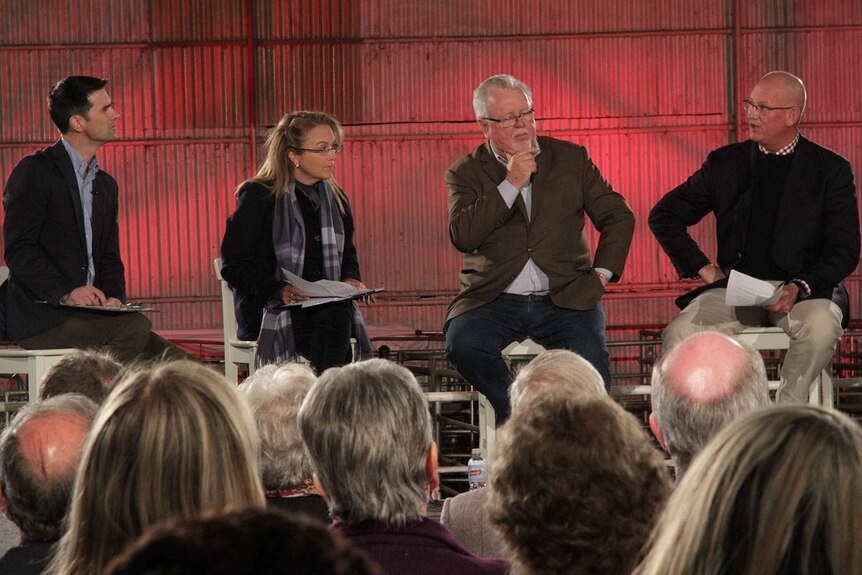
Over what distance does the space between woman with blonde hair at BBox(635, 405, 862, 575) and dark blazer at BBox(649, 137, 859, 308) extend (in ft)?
10.6

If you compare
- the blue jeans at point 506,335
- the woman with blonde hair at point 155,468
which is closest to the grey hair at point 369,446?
the woman with blonde hair at point 155,468

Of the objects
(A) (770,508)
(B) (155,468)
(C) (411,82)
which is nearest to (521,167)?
(B) (155,468)

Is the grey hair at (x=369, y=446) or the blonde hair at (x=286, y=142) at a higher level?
the blonde hair at (x=286, y=142)

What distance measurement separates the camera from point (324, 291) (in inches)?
158

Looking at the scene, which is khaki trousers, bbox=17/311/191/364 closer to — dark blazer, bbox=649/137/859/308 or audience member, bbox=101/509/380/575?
dark blazer, bbox=649/137/859/308

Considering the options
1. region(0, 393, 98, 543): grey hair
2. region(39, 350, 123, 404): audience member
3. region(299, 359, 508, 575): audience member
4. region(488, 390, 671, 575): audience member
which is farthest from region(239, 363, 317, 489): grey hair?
region(488, 390, 671, 575): audience member

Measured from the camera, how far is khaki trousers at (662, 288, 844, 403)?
399cm

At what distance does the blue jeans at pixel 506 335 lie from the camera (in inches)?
154

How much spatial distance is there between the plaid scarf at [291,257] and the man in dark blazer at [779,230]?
46.1 inches

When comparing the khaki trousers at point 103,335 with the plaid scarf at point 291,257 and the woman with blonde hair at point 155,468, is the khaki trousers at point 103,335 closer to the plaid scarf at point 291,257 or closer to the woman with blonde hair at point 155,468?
the plaid scarf at point 291,257

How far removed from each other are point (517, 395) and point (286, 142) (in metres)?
1.93

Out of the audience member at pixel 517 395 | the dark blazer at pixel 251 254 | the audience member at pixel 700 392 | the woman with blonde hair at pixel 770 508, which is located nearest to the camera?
the woman with blonde hair at pixel 770 508

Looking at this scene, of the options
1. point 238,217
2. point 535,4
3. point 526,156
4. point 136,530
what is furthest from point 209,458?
point 535,4

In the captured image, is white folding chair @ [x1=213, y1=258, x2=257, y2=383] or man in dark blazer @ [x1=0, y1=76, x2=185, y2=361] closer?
man in dark blazer @ [x1=0, y1=76, x2=185, y2=361]
